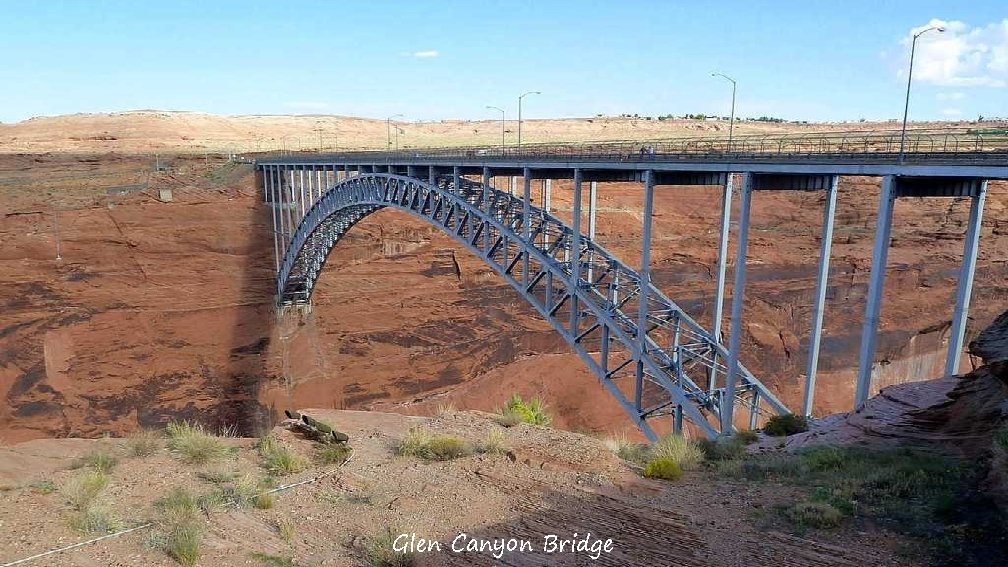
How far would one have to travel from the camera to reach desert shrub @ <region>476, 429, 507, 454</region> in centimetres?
1202

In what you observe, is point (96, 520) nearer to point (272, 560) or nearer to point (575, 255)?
point (272, 560)

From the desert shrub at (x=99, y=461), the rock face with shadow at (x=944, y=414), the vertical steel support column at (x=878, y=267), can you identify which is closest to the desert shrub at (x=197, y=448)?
the desert shrub at (x=99, y=461)

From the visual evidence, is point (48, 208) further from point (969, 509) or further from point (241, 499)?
point (969, 509)

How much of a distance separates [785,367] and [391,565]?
3658 cm

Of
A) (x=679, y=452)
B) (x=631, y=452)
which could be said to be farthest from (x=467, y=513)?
(x=679, y=452)

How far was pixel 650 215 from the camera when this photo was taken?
15.1m

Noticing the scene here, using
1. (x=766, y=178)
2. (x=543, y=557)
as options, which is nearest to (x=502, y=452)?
(x=543, y=557)

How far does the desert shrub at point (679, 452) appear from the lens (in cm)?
1159

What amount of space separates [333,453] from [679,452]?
6520 millimetres

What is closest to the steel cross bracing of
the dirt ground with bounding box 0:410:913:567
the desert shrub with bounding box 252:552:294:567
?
the dirt ground with bounding box 0:410:913:567

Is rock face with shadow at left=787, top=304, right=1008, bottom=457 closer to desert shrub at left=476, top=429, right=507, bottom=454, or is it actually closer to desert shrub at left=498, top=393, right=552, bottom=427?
desert shrub at left=476, top=429, right=507, bottom=454

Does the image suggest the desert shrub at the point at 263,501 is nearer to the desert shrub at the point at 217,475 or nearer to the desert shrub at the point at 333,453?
the desert shrub at the point at 217,475

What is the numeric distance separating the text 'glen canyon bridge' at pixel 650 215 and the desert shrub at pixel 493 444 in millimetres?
4986

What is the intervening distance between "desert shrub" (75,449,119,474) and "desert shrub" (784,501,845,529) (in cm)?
1132
